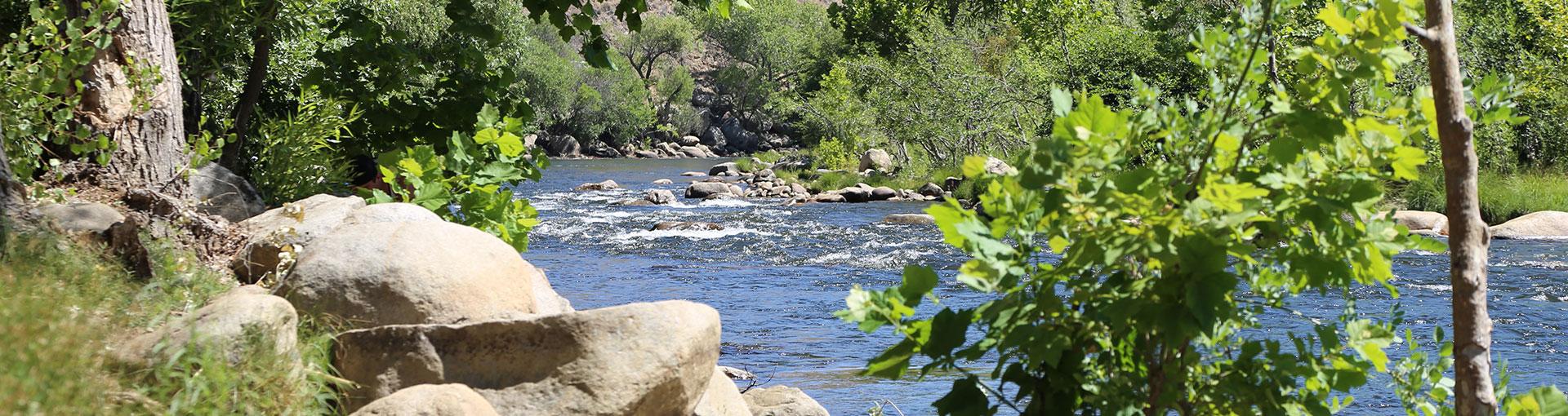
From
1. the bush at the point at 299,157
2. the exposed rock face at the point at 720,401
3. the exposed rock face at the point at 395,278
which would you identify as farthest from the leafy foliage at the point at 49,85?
the exposed rock face at the point at 720,401

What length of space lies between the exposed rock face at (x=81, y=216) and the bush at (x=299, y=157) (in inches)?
93.9

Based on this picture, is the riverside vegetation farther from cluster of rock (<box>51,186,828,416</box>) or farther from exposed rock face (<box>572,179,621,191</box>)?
exposed rock face (<box>572,179,621,191</box>)

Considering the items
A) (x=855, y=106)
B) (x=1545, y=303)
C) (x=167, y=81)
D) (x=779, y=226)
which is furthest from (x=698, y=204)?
(x=167, y=81)

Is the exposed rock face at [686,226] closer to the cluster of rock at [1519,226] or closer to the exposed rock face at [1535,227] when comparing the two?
the cluster of rock at [1519,226]

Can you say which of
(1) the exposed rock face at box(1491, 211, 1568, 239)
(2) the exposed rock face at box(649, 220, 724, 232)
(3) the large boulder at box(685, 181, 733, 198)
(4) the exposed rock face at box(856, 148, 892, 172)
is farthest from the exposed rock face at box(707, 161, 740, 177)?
(1) the exposed rock face at box(1491, 211, 1568, 239)

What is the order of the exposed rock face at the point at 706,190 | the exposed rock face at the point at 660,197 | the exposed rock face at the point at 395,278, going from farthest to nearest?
1. the exposed rock face at the point at 706,190
2. the exposed rock face at the point at 660,197
3. the exposed rock face at the point at 395,278

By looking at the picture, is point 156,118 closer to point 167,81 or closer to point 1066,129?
point 167,81

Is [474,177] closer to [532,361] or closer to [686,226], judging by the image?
[532,361]

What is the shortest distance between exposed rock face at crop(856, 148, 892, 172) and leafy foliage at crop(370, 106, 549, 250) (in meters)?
27.3

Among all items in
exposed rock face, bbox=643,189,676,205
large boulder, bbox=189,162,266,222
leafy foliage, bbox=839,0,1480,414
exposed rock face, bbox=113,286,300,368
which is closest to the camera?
leafy foliage, bbox=839,0,1480,414

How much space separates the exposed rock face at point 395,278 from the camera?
3975mm

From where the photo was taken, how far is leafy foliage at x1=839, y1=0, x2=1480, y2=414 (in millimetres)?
2088

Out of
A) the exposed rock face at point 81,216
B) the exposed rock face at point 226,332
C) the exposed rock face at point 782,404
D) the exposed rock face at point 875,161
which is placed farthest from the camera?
the exposed rock face at point 875,161

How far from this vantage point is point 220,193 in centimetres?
544
